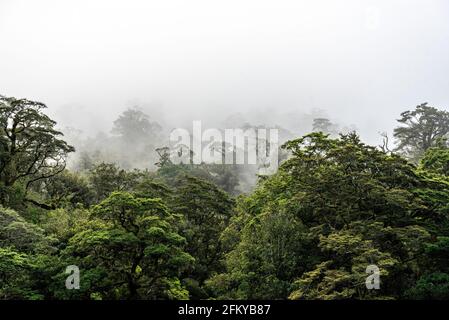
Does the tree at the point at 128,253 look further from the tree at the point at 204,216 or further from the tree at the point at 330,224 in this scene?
the tree at the point at 204,216

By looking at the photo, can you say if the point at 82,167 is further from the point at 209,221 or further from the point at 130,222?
the point at 130,222

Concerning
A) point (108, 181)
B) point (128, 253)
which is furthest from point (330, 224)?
point (108, 181)

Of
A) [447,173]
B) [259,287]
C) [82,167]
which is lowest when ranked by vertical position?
[259,287]

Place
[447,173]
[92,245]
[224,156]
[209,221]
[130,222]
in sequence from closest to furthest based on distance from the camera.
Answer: [92,245] < [130,222] < [447,173] < [209,221] < [224,156]

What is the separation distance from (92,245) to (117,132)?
85.6m

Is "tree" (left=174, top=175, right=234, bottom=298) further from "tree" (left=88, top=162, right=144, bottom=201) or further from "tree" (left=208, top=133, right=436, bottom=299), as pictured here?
"tree" (left=88, top=162, right=144, bottom=201)

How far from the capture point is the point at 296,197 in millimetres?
20469

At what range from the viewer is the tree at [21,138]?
2709 centimetres

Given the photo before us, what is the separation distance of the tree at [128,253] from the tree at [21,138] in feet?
38.6

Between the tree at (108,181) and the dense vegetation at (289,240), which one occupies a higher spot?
the tree at (108,181)

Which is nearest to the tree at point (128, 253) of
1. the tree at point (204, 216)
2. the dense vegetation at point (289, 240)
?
the dense vegetation at point (289, 240)

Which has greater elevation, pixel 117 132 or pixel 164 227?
pixel 117 132

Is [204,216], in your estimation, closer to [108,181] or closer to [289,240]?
[108,181]
